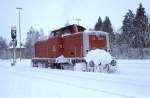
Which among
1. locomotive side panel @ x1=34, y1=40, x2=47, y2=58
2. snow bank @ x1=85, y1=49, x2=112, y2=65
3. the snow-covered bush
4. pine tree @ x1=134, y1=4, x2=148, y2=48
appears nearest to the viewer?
the snow-covered bush

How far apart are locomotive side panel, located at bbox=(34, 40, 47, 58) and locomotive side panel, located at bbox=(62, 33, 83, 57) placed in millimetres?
4428

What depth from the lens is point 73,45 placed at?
84.5 feet

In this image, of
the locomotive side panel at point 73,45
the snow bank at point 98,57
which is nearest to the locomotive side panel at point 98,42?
the locomotive side panel at point 73,45

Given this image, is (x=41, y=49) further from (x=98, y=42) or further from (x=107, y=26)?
(x=107, y=26)

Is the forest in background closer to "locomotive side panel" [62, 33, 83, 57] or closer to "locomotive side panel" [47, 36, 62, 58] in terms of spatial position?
"locomotive side panel" [47, 36, 62, 58]

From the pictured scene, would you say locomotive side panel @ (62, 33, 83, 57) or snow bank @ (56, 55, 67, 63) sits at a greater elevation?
locomotive side panel @ (62, 33, 83, 57)

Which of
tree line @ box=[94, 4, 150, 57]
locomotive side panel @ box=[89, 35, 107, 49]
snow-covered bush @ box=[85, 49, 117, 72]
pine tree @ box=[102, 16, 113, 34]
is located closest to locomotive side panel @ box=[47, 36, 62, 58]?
locomotive side panel @ box=[89, 35, 107, 49]

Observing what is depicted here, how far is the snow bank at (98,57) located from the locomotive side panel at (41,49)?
9.85 m

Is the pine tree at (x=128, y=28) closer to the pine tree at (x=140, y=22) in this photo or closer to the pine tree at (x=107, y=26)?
the pine tree at (x=140, y=22)

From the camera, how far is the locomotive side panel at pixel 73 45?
24.4m

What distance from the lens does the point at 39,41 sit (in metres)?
33.7

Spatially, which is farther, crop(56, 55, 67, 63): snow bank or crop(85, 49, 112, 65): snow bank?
crop(56, 55, 67, 63): snow bank

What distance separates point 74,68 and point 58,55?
13.5ft

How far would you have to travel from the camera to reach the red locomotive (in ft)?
78.7
